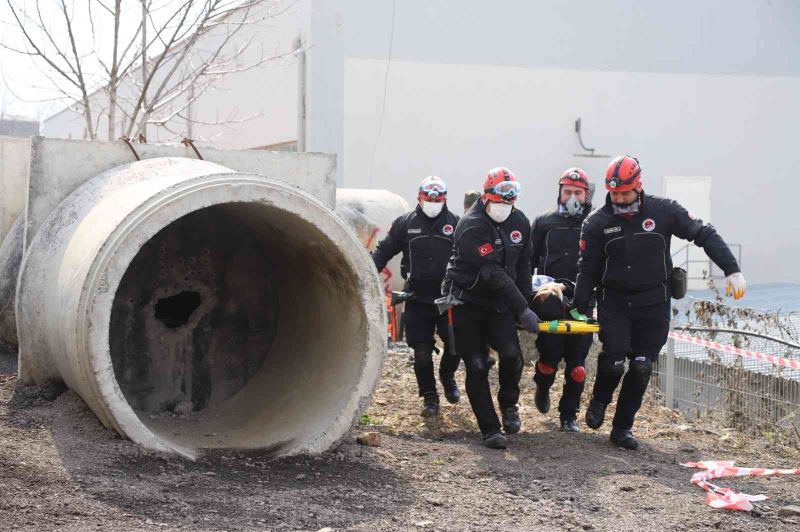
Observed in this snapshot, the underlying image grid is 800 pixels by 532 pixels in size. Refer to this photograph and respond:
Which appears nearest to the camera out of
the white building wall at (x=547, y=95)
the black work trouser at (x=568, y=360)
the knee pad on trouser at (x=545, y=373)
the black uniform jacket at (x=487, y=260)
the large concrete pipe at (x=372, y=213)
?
the black uniform jacket at (x=487, y=260)

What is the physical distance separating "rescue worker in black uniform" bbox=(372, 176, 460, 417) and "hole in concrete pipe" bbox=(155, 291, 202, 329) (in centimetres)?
154

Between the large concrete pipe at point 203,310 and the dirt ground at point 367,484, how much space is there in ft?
0.87

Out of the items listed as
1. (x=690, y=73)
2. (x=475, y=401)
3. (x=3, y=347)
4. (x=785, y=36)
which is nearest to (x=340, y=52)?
(x=690, y=73)

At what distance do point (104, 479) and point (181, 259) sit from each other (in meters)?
2.72

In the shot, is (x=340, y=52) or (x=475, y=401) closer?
(x=475, y=401)

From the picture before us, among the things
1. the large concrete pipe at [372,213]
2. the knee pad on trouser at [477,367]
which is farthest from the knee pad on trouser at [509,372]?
the large concrete pipe at [372,213]

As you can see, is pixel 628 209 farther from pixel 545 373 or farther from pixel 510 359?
pixel 545 373

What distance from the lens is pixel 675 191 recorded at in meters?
23.2

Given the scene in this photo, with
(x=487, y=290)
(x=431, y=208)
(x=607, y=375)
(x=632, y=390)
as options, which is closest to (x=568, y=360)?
(x=607, y=375)

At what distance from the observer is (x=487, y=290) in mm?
7367

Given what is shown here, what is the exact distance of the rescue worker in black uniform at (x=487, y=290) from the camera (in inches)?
286

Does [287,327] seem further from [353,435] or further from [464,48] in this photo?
[464,48]

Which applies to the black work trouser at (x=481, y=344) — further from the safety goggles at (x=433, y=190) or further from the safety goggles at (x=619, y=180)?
the safety goggles at (x=433, y=190)

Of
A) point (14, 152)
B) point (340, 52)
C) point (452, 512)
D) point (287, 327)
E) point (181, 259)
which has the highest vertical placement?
point (340, 52)
